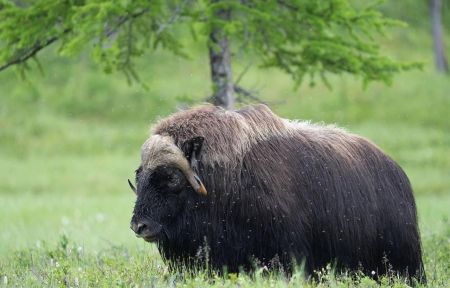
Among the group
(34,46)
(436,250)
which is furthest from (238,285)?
(34,46)

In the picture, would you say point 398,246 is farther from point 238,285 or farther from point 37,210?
point 37,210

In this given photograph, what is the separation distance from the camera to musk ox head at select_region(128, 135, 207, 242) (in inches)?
285

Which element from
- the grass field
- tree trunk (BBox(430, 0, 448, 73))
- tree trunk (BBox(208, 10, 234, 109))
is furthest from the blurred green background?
tree trunk (BBox(208, 10, 234, 109))

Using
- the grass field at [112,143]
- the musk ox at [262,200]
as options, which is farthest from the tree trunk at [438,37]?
the musk ox at [262,200]

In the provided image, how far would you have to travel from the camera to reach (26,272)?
737 centimetres

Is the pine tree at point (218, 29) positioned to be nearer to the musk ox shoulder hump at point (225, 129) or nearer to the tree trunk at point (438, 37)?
the musk ox shoulder hump at point (225, 129)

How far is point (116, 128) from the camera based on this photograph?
34.7m

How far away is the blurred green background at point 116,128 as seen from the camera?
69.2 feet

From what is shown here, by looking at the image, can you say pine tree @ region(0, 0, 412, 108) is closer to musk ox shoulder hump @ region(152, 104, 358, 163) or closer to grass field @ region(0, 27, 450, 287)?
grass field @ region(0, 27, 450, 287)

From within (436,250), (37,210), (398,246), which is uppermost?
(398,246)

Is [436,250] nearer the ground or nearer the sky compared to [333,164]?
nearer the ground

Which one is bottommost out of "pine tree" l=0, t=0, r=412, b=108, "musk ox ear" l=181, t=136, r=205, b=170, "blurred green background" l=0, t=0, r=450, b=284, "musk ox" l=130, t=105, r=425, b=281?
"blurred green background" l=0, t=0, r=450, b=284

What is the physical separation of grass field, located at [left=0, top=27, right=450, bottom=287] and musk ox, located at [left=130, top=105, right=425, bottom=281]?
41 centimetres

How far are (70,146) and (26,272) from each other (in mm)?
24897
